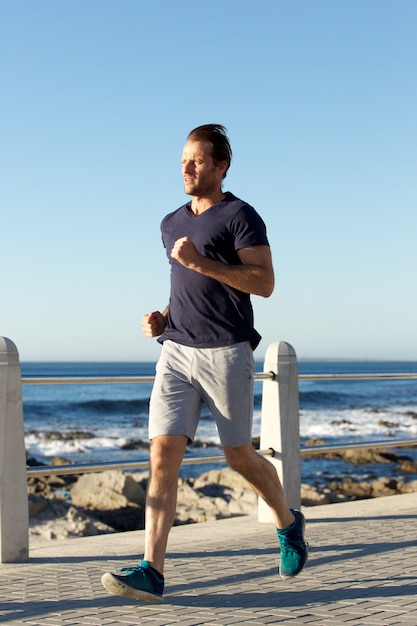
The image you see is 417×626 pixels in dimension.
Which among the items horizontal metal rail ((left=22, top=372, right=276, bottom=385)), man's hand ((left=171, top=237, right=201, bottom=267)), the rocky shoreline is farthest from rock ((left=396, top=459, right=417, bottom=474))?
man's hand ((left=171, top=237, right=201, bottom=267))

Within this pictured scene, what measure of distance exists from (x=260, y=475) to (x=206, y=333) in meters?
0.76

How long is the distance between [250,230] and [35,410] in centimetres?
4834

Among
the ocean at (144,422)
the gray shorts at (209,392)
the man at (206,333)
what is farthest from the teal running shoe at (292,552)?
the ocean at (144,422)

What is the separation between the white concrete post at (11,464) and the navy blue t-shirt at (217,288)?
4.84 ft

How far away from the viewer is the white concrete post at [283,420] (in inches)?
300

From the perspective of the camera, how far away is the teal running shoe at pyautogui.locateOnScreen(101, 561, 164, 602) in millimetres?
4551

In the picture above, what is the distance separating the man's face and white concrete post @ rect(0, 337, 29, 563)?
5.68ft

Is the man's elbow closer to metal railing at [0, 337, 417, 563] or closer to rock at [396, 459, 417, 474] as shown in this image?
metal railing at [0, 337, 417, 563]

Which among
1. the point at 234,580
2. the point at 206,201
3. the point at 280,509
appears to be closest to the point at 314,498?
the point at 234,580

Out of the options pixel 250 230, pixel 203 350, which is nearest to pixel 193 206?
pixel 250 230

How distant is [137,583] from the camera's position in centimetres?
459

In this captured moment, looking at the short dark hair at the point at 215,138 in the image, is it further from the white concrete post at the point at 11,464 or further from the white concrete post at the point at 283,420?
the white concrete post at the point at 283,420

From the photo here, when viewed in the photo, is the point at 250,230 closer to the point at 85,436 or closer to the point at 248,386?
the point at 248,386

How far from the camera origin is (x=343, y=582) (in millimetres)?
5246
